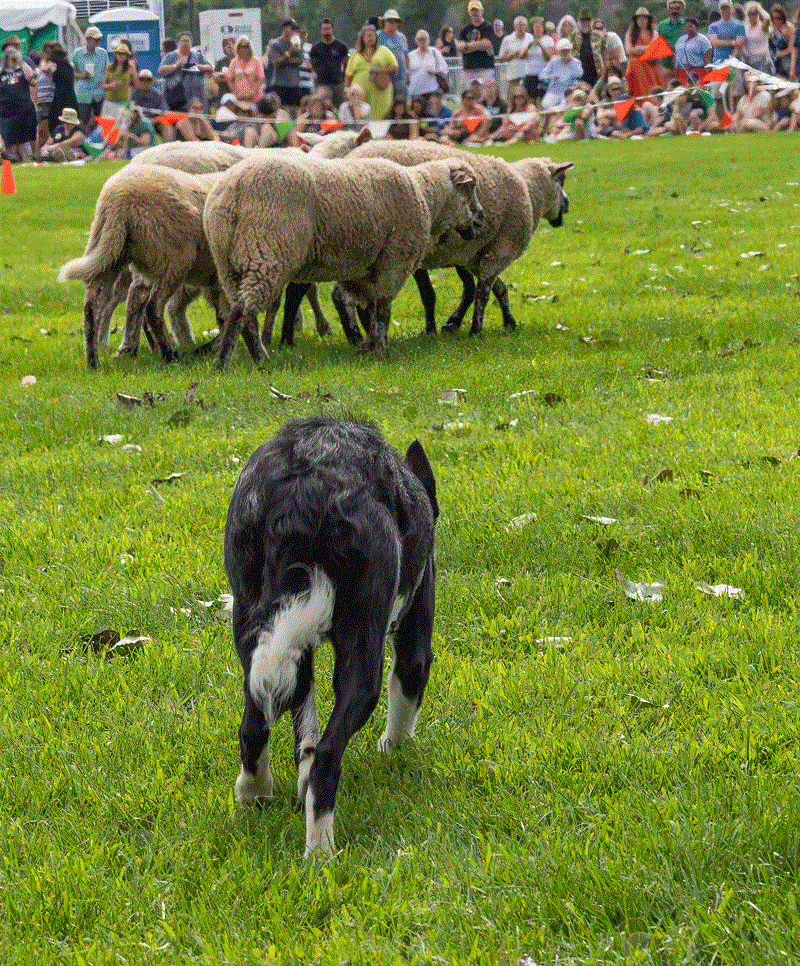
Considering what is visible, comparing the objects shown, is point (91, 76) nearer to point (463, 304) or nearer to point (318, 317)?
point (318, 317)

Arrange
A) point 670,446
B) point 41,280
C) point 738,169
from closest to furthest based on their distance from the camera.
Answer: point 670,446
point 41,280
point 738,169

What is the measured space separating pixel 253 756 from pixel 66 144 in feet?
82.0

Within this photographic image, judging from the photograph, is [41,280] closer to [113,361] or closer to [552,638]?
[113,361]

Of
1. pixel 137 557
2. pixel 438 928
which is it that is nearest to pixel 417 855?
pixel 438 928

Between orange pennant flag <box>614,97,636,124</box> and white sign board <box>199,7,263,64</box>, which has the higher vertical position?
white sign board <box>199,7,263,64</box>

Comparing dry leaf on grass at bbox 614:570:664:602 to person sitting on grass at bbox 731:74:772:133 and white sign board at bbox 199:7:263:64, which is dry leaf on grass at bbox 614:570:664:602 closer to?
person sitting on grass at bbox 731:74:772:133

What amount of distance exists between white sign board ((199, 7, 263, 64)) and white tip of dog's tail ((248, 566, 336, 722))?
1628 inches

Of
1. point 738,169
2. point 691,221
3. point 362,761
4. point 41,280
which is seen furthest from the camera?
point 738,169

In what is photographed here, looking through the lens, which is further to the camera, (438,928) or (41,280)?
(41,280)

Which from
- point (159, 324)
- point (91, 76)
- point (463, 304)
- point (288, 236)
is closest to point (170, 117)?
point (91, 76)

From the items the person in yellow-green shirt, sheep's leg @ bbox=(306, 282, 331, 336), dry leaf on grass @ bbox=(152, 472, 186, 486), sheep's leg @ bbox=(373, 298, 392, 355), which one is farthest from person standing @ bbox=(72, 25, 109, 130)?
dry leaf on grass @ bbox=(152, 472, 186, 486)

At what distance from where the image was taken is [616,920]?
7.20 ft

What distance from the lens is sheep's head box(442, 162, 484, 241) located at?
323 inches

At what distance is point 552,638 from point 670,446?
2.08 m
